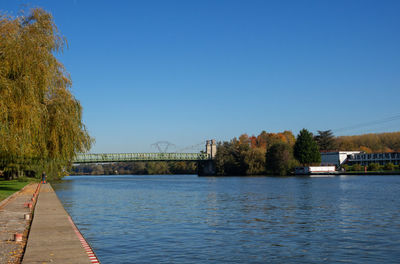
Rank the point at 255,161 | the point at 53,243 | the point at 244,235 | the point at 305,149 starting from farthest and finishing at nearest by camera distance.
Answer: the point at 305,149 < the point at 255,161 < the point at 244,235 < the point at 53,243

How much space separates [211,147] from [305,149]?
160ft

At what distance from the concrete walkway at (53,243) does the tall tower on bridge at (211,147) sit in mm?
162621

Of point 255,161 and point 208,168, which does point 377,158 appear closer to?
point 255,161

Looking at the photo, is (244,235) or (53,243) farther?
(244,235)

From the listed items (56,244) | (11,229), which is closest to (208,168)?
(11,229)

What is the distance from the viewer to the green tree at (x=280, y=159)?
442 feet

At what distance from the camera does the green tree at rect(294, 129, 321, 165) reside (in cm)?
14625

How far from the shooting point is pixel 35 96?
2483cm

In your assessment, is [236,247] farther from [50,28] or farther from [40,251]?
[50,28]

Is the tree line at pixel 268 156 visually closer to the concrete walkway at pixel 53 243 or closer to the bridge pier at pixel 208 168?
the bridge pier at pixel 208 168

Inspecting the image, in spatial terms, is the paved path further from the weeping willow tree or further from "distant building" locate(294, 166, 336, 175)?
"distant building" locate(294, 166, 336, 175)

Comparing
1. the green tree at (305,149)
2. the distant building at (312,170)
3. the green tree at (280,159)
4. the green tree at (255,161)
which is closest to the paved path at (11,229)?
the green tree at (280,159)

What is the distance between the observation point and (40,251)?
45.6 ft

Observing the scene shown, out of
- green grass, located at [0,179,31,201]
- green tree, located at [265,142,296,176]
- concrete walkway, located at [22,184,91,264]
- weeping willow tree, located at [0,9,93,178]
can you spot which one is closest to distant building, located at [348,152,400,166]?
green tree, located at [265,142,296,176]
